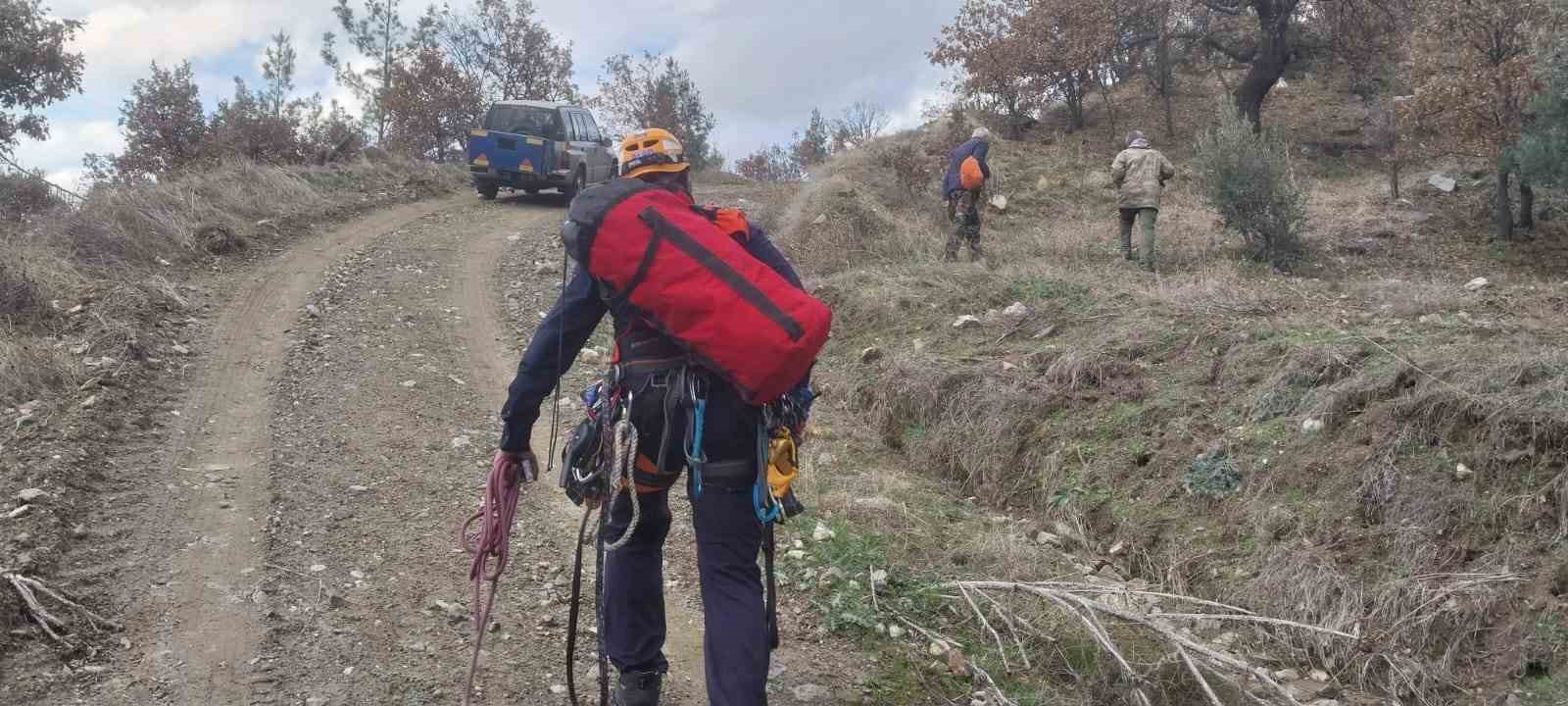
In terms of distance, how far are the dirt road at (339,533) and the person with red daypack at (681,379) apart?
2.35ft

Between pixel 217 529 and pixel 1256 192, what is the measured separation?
31.0 feet

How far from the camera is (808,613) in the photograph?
409 centimetres

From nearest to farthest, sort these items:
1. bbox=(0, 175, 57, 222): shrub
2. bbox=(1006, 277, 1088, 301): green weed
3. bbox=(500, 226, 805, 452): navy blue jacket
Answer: bbox=(500, 226, 805, 452): navy blue jacket, bbox=(1006, 277, 1088, 301): green weed, bbox=(0, 175, 57, 222): shrub

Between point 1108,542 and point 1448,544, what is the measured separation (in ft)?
5.12

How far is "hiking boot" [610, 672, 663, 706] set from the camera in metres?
3.18

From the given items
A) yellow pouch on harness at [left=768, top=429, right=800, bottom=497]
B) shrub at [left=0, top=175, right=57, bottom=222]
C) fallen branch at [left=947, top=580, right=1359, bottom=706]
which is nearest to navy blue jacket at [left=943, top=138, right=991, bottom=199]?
fallen branch at [left=947, top=580, right=1359, bottom=706]

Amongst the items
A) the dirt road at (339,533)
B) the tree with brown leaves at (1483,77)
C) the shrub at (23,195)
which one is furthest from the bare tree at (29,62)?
the tree with brown leaves at (1483,77)

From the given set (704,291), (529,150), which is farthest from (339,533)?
(529,150)

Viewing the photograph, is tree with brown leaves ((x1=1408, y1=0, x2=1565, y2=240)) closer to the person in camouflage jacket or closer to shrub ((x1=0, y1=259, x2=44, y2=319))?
the person in camouflage jacket

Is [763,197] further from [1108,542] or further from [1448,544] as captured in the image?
[1448,544]

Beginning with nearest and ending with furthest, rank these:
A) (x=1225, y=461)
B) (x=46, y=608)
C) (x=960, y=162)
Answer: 1. (x=46, y=608)
2. (x=1225, y=461)
3. (x=960, y=162)

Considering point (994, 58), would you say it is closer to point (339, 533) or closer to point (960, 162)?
point (960, 162)

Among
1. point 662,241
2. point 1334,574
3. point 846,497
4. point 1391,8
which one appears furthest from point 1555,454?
point 1391,8

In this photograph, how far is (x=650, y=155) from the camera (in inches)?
116
